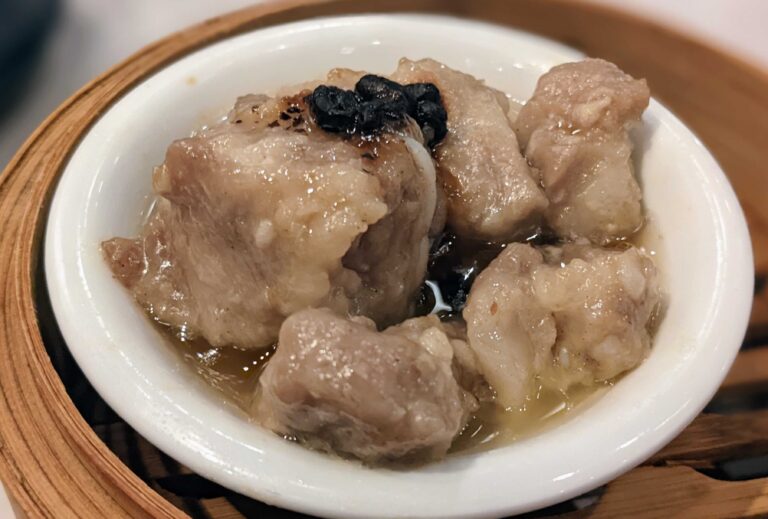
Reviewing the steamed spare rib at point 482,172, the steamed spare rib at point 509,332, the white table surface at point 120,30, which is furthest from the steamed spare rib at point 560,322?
the white table surface at point 120,30

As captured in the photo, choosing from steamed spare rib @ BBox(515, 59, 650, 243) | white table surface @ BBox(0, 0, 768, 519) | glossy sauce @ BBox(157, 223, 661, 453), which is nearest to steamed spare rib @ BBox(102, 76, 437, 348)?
glossy sauce @ BBox(157, 223, 661, 453)

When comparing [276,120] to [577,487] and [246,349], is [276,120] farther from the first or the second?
[577,487]

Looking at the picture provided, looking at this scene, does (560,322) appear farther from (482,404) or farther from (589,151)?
(589,151)

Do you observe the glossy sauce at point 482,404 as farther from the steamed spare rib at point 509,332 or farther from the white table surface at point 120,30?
the white table surface at point 120,30

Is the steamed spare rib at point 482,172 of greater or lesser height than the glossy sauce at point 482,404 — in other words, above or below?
above

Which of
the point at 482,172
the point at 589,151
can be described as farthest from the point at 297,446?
the point at 589,151

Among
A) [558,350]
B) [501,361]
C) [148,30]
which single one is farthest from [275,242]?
[148,30]

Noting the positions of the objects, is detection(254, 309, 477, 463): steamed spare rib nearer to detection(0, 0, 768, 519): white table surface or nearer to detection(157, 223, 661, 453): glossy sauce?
detection(157, 223, 661, 453): glossy sauce
